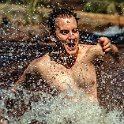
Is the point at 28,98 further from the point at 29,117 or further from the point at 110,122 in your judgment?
the point at 110,122

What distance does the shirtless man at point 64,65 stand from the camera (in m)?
3.67

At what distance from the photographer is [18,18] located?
7941 mm

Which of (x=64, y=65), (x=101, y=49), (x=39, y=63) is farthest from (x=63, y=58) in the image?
(x=101, y=49)

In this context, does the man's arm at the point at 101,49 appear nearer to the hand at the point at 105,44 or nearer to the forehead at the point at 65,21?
the hand at the point at 105,44

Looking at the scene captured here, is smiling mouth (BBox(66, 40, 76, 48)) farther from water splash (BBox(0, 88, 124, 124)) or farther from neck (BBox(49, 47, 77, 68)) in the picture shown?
water splash (BBox(0, 88, 124, 124))

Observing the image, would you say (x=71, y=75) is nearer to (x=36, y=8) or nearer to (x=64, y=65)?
(x=64, y=65)

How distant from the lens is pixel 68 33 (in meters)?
3.61

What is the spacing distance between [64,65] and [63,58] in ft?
0.30

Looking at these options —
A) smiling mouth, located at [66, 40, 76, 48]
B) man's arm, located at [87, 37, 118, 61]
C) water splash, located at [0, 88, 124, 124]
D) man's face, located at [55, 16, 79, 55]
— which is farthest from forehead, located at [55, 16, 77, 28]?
water splash, located at [0, 88, 124, 124]

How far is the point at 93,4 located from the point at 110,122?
4961 mm

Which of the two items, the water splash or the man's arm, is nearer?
the man's arm

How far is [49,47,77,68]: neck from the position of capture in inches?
147

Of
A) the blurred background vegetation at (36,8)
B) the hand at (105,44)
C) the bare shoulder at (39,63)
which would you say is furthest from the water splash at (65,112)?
the blurred background vegetation at (36,8)

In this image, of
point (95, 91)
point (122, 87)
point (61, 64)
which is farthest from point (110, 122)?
point (122, 87)
